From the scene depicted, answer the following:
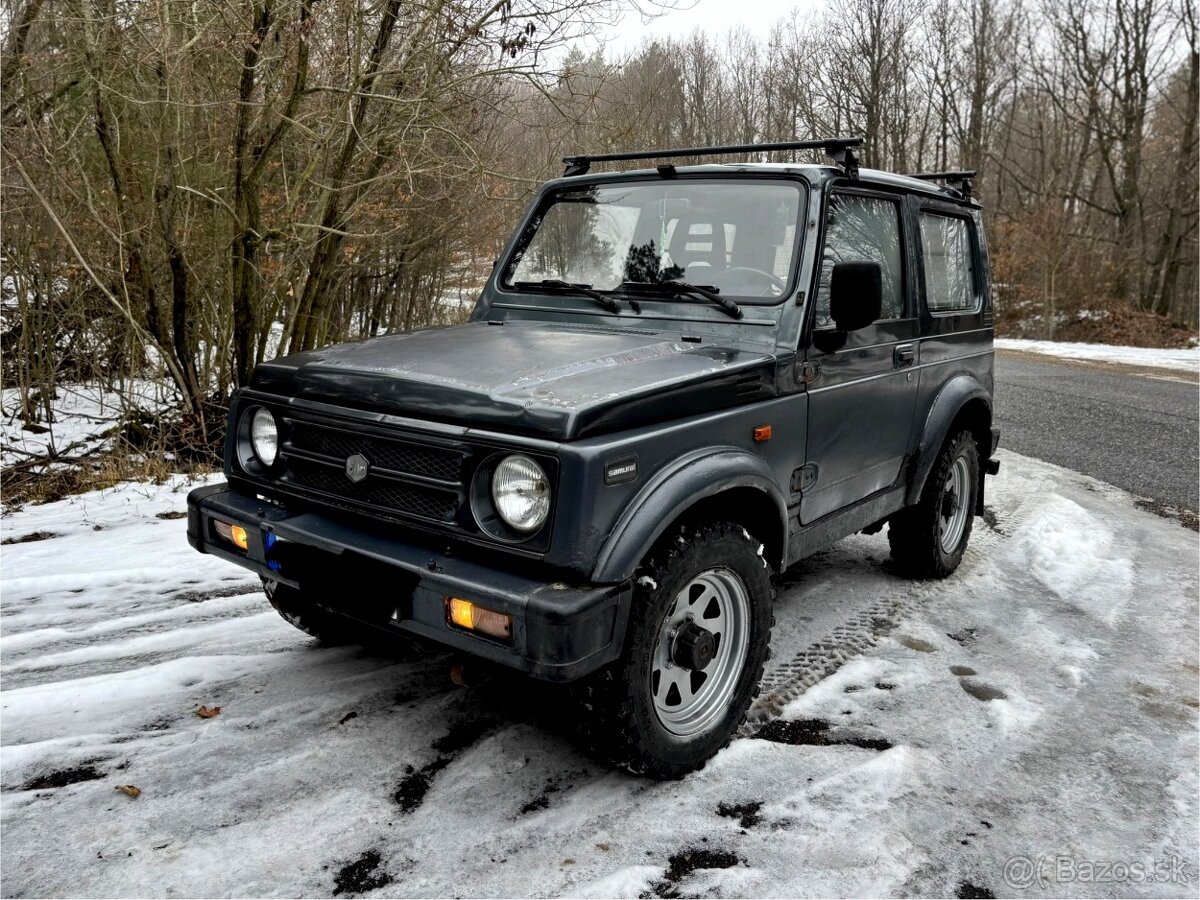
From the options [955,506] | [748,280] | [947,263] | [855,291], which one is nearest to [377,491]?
[748,280]

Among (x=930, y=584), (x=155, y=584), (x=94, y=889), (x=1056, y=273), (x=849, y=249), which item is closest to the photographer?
(x=94, y=889)

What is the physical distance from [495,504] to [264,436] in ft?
3.59

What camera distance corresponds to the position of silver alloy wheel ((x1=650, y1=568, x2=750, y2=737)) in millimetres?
2822

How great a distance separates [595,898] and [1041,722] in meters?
1.91

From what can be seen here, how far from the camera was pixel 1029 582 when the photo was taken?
4.77 m

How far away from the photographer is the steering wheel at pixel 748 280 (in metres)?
3.34

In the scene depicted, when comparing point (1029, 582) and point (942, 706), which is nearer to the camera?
point (942, 706)

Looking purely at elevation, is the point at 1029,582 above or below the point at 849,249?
A: below

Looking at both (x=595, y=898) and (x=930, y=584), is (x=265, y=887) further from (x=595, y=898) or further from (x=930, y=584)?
(x=930, y=584)

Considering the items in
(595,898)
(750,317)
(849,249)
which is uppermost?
(849,249)

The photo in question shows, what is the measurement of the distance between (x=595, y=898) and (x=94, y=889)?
130cm

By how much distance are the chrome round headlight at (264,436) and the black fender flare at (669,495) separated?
134 centimetres

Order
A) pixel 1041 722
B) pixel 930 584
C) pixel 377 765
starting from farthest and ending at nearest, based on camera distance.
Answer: pixel 930 584 < pixel 1041 722 < pixel 377 765

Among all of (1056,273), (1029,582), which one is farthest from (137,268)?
(1056,273)
